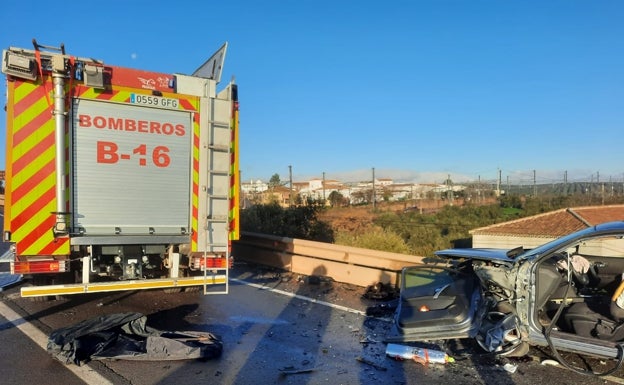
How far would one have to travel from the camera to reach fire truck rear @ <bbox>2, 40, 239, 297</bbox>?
5848 millimetres

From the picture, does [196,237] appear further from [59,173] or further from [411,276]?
[411,276]

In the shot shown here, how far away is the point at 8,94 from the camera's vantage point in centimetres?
571

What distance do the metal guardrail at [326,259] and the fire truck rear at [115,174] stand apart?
Answer: 240cm

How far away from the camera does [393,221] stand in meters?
28.2

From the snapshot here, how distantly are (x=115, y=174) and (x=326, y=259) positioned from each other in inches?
167

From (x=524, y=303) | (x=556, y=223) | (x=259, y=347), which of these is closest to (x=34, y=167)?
(x=259, y=347)

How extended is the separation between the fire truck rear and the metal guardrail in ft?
7.88

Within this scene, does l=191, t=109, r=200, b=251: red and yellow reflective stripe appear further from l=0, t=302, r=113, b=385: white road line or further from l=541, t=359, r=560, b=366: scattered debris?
l=541, t=359, r=560, b=366: scattered debris

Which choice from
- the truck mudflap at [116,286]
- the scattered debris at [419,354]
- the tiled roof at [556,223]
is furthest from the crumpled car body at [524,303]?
the tiled roof at [556,223]

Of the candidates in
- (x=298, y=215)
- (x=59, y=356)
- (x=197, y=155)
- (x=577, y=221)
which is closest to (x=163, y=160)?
(x=197, y=155)

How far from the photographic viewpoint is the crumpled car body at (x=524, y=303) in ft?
14.5

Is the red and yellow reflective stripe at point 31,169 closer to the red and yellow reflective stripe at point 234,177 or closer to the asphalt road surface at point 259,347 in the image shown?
→ the asphalt road surface at point 259,347

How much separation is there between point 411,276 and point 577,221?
23083mm

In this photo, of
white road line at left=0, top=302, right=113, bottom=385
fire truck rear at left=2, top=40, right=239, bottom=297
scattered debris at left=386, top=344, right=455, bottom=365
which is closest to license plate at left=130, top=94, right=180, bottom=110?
fire truck rear at left=2, top=40, right=239, bottom=297
